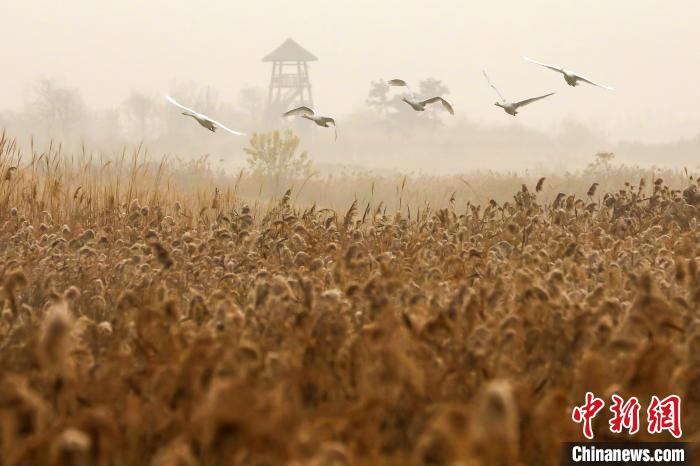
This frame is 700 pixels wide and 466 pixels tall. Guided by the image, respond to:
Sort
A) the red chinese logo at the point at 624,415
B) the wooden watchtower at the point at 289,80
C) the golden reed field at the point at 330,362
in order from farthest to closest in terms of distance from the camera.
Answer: the wooden watchtower at the point at 289,80 → the red chinese logo at the point at 624,415 → the golden reed field at the point at 330,362

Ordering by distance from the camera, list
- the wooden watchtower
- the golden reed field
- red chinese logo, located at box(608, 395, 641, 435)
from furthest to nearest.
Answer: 1. the wooden watchtower
2. red chinese logo, located at box(608, 395, 641, 435)
3. the golden reed field

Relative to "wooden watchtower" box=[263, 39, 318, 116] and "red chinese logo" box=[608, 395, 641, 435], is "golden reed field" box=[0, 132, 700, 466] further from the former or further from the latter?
"wooden watchtower" box=[263, 39, 318, 116]

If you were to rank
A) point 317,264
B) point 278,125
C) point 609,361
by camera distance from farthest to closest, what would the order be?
1. point 278,125
2. point 317,264
3. point 609,361

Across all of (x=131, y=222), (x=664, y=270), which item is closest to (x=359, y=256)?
(x=664, y=270)

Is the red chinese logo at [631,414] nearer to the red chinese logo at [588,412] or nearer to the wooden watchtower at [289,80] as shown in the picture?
the red chinese logo at [588,412]

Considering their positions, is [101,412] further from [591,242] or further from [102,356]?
[591,242]

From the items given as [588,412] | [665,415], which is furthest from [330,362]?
[665,415]

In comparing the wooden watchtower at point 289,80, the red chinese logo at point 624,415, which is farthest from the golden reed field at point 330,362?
the wooden watchtower at point 289,80

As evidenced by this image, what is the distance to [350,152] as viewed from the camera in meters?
54.0

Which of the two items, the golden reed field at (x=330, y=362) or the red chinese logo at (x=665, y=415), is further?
the red chinese logo at (x=665, y=415)

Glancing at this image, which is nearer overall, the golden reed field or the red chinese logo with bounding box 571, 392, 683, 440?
the golden reed field

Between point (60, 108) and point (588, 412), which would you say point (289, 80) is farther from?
point (588, 412)

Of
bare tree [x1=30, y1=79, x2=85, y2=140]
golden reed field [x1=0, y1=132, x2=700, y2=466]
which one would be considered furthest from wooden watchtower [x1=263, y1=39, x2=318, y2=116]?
golden reed field [x1=0, y1=132, x2=700, y2=466]

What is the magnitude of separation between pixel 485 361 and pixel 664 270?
2352 mm
